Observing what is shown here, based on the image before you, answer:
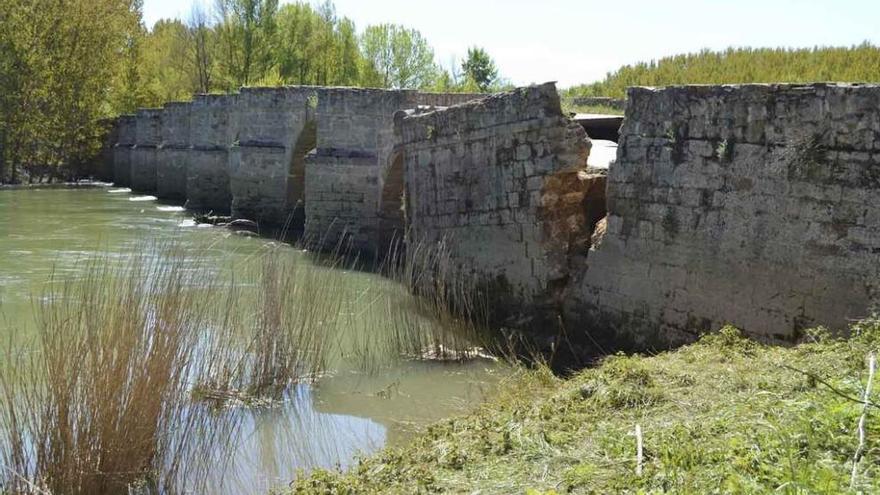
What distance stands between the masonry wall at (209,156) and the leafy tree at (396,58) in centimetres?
726

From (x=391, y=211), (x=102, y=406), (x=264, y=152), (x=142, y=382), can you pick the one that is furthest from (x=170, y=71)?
(x=102, y=406)

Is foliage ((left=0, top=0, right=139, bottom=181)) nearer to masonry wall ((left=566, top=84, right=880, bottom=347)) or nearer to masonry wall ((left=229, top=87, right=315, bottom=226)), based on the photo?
masonry wall ((left=229, top=87, right=315, bottom=226))

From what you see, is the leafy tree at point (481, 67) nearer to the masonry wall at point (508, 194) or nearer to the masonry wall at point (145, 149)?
the masonry wall at point (145, 149)

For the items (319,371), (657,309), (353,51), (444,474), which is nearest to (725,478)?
(444,474)

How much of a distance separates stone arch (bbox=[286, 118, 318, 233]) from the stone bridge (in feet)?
24.5

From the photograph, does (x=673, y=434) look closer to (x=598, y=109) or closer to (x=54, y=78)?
(x=598, y=109)

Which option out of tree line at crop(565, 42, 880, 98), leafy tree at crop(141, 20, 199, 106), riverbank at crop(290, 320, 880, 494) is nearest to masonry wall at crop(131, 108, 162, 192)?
leafy tree at crop(141, 20, 199, 106)

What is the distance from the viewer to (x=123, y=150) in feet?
120

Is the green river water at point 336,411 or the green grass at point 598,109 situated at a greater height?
the green grass at point 598,109

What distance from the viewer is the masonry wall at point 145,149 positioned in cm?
3234

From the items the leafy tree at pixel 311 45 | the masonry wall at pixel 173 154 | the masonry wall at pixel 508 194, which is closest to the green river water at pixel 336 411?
the masonry wall at pixel 508 194

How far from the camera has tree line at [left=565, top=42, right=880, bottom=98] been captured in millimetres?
12797

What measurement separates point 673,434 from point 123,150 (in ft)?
116

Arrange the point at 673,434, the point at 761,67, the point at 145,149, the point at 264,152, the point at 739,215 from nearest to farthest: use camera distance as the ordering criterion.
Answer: the point at 673,434 < the point at 739,215 < the point at 761,67 < the point at 264,152 < the point at 145,149
